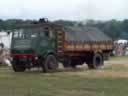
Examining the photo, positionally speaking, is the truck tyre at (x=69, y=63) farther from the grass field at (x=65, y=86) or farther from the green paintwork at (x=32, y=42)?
the grass field at (x=65, y=86)

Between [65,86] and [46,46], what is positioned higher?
[46,46]

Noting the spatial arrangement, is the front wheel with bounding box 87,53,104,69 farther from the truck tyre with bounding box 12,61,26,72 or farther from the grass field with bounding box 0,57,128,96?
the grass field with bounding box 0,57,128,96

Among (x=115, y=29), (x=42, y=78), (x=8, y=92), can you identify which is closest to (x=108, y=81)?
(x=42, y=78)

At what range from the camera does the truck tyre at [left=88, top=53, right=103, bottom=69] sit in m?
32.3

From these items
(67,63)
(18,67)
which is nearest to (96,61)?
(67,63)

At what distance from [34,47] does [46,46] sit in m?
0.69

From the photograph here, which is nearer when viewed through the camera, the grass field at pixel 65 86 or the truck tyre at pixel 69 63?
the grass field at pixel 65 86

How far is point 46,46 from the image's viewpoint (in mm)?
29203

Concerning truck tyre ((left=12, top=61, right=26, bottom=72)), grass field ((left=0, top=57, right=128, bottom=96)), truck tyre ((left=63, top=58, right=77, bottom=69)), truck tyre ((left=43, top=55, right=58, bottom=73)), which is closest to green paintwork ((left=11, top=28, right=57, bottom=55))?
truck tyre ((left=43, top=55, right=58, bottom=73))

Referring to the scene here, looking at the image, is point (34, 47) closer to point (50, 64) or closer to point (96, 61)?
point (50, 64)

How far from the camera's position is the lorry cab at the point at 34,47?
94.7 feet

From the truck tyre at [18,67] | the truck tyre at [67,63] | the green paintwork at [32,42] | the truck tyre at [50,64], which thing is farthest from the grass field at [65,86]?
the truck tyre at [67,63]

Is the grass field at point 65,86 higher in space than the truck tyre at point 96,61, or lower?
higher

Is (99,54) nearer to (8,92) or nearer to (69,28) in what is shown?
(69,28)
